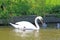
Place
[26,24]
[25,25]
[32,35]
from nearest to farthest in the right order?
[32,35] → [26,24] → [25,25]

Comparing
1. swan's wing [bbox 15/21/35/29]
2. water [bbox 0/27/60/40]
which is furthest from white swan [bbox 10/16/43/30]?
water [bbox 0/27/60/40]

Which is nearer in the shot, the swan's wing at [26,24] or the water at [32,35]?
the water at [32,35]

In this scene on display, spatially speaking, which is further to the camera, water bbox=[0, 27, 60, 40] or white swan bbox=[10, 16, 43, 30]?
white swan bbox=[10, 16, 43, 30]

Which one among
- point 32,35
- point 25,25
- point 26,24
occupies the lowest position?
point 25,25

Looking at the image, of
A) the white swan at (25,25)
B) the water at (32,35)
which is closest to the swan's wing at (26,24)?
the white swan at (25,25)

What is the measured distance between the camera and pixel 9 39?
11.5 m

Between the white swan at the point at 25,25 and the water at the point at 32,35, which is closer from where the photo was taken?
the water at the point at 32,35

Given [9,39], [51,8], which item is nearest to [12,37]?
[9,39]

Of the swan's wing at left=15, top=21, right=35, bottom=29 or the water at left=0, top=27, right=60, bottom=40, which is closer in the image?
the water at left=0, top=27, right=60, bottom=40

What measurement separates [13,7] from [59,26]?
7.67 ft

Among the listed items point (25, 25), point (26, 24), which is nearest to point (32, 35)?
point (26, 24)

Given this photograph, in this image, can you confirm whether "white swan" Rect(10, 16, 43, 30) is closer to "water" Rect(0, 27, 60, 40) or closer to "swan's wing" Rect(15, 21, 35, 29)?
"swan's wing" Rect(15, 21, 35, 29)

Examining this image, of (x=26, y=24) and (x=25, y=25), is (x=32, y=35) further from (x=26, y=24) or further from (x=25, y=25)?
(x=25, y=25)

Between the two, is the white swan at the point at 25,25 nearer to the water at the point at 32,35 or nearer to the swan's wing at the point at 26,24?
the swan's wing at the point at 26,24
